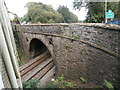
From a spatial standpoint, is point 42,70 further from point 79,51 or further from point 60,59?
point 79,51

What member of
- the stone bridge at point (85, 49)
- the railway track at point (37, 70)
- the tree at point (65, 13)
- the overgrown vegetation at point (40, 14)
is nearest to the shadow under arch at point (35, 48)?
the railway track at point (37, 70)

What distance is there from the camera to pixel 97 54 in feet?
11.7

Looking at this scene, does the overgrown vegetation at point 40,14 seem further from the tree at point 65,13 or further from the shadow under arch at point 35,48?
the shadow under arch at point 35,48

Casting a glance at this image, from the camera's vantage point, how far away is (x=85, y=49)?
4.12 metres

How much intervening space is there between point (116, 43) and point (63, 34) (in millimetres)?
2807

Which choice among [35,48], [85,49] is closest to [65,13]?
[35,48]

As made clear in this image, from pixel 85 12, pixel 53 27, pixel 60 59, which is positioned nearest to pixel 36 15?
pixel 85 12

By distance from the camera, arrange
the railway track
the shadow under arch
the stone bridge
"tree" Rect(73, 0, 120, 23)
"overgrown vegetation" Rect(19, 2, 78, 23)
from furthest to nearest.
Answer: "overgrown vegetation" Rect(19, 2, 78, 23), "tree" Rect(73, 0, 120, 23), the shadow under arch, the railway track, the stone bridge

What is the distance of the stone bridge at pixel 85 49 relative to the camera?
9.84 ft

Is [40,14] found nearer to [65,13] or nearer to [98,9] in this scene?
[65,13]

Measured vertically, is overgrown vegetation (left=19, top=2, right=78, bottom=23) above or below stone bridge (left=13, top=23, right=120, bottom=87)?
above

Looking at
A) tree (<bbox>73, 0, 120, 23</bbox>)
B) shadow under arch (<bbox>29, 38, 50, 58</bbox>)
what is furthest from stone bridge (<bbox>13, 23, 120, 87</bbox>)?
tree (<bbox>73, 0, 120, 23</bbox>)

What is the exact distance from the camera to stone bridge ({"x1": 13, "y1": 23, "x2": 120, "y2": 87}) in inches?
118

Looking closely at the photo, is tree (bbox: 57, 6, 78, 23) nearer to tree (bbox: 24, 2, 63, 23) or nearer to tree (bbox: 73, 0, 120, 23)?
tree (bbox: 24, 2, 63, 23)
